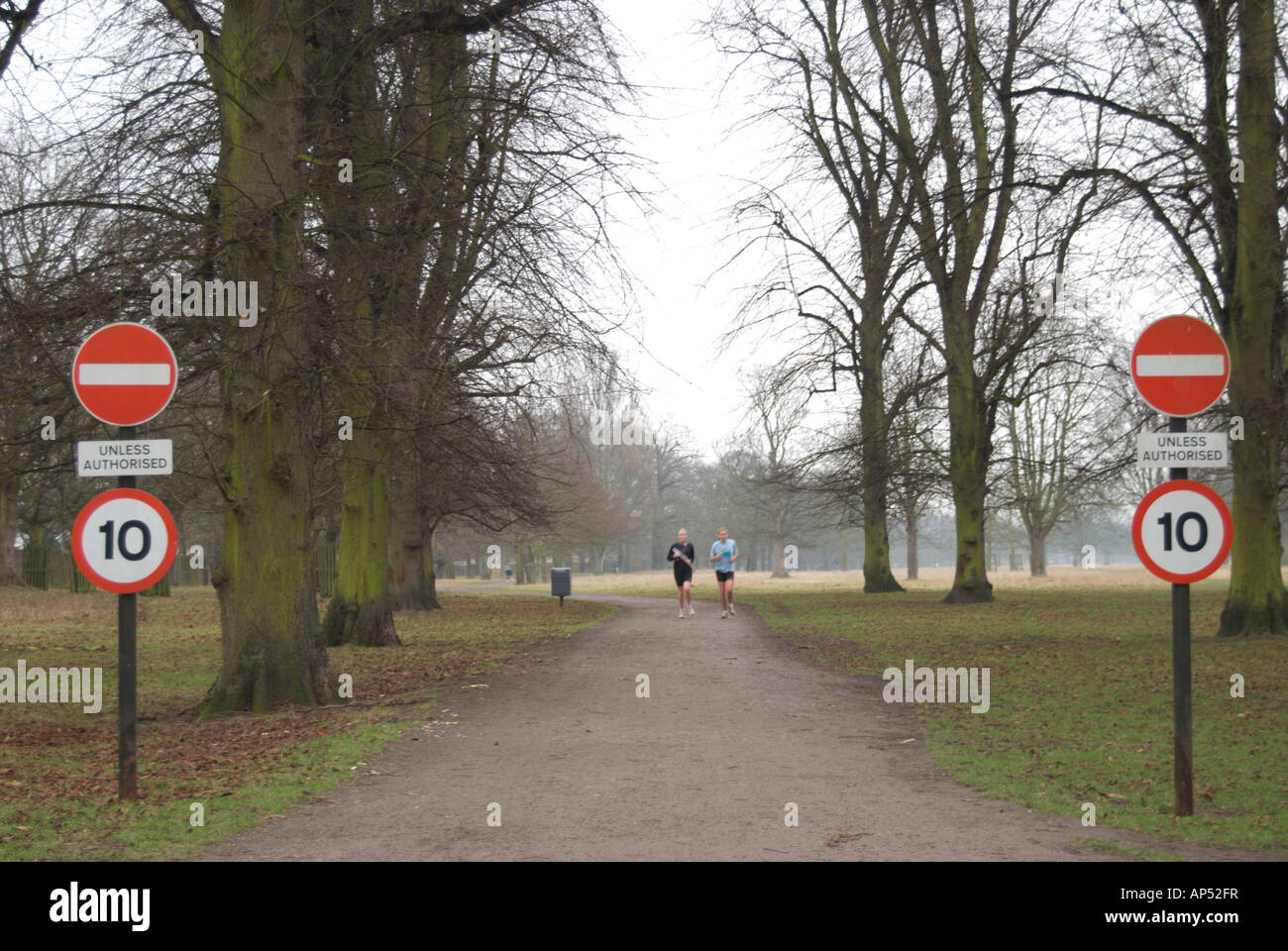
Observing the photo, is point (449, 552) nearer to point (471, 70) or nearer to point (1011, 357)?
point (1011, 357)

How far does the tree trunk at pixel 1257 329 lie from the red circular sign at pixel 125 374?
1405cm

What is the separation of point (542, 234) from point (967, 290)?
64.0ft

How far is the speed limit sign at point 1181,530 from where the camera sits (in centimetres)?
675

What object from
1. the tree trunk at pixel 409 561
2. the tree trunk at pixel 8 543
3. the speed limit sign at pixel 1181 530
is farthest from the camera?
the tree trunk at pixel 8 543

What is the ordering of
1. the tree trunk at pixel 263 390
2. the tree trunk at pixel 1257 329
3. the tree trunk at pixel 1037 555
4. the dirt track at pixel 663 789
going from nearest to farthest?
the dirt track at pixel 663 789
the tree trunk at pixel 263 390
the tree trunk at pixel 1257 329
the tree trunk at pixel 1037 555

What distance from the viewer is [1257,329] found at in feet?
54.1

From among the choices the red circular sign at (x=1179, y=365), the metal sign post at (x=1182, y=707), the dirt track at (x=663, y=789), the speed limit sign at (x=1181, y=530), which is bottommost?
the dirt track at (x=663, y=789)

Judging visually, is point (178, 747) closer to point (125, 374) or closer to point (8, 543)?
point (125, 374)

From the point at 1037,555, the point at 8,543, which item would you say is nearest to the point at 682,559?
the point at 8,543

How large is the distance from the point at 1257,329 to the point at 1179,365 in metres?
11.0

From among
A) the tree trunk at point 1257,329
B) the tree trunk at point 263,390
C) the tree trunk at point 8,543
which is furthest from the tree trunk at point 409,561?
the tree trunk at point 1257,329

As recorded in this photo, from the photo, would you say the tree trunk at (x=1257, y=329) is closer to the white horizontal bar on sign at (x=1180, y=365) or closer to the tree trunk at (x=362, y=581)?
the white horizontal bar on sign at (x=1180, y=365)

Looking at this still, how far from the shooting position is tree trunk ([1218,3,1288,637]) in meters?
16.2

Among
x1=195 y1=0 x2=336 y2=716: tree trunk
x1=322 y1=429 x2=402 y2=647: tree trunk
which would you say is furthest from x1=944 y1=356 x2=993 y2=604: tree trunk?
x1=195 y1=0 x2=336 y2=716: tree trunk
